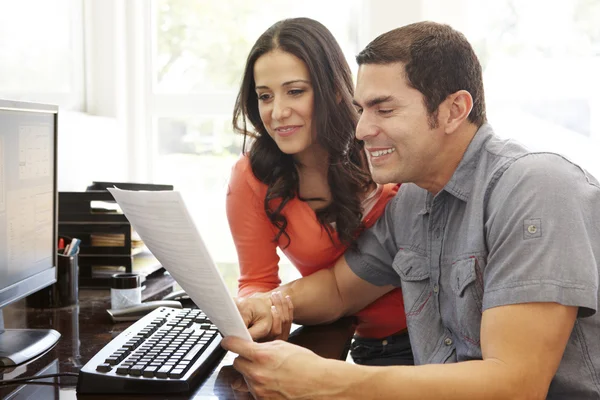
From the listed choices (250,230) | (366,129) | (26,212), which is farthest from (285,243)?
(26,212)

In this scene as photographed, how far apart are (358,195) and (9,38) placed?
4.44 ft

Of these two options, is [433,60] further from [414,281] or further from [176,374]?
[176,374]

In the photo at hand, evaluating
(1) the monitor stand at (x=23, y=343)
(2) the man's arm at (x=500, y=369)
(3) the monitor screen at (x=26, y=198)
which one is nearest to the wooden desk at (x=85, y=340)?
(1) the monitor stand at (x=23, y=343)

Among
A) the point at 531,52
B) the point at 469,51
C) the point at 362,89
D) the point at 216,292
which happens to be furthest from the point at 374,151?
the point at 531,52

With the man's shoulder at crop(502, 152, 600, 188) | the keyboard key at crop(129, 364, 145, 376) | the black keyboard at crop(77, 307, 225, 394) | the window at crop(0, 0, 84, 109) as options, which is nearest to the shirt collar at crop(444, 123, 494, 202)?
the man's shoulder at crop(502, 152, 600, 188)

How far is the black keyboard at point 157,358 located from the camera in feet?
3.57

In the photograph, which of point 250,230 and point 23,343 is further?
point 250,230

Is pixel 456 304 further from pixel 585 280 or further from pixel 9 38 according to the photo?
pixel 9 38

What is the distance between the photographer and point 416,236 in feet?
4.75

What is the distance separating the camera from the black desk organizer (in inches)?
80.0

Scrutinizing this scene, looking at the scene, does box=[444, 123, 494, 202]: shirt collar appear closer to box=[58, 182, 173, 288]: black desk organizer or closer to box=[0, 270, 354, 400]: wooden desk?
box=[0, 270, 354, 400]: wooden desk

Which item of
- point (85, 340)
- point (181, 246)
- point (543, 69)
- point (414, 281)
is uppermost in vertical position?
point (543, 69)

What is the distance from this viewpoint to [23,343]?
1.37m

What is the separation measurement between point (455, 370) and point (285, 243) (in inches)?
30.7
